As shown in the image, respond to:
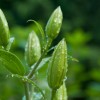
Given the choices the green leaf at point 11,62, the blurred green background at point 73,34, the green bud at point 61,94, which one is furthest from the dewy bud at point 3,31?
the blurred green background at point 73,34

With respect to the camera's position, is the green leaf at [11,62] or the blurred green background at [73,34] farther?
the blurred green background at [73,34]

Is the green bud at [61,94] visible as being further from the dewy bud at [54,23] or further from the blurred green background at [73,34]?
the blurred green background at [73,34]

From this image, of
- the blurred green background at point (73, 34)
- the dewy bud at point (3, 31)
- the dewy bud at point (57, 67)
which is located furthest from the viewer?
the blurred green background at point (73, 34)

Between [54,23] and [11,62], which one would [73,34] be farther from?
[11,62]

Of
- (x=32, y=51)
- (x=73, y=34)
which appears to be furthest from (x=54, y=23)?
(x=73, y=34)

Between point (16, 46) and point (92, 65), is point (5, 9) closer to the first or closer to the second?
point (92, 65)

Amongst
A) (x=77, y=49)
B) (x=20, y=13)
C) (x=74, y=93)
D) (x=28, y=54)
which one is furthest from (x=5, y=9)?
(x=28, y=54)

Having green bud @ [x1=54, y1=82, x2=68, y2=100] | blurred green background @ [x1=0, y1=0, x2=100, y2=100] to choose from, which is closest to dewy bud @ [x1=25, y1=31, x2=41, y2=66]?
green bud @ [x1=54, y1=82, x2=68, y2=100]
